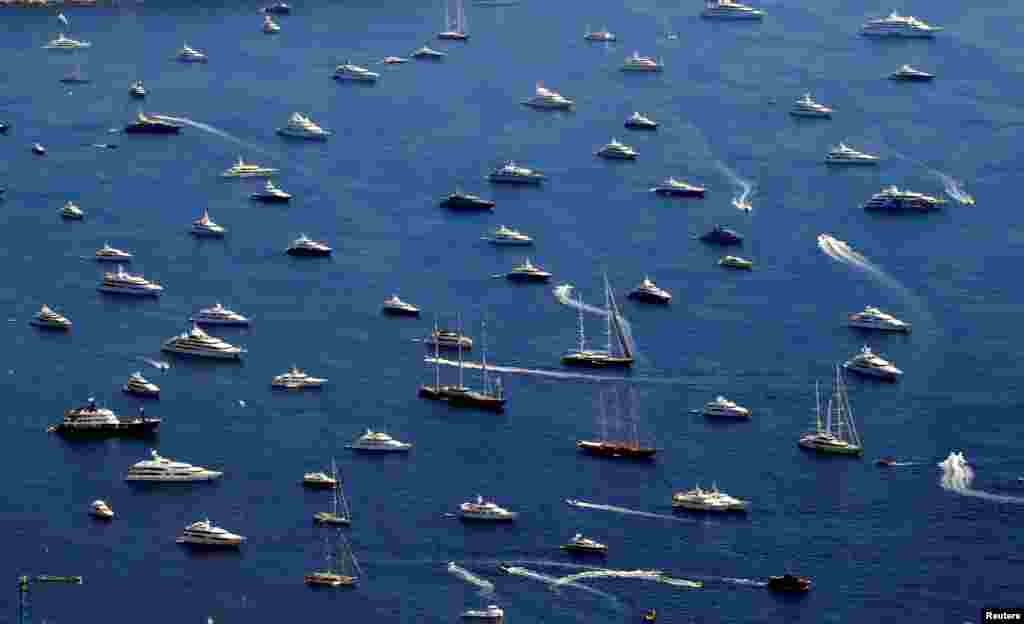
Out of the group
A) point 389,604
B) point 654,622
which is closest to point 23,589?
point 389,604

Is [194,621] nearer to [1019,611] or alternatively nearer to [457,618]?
[457,618]

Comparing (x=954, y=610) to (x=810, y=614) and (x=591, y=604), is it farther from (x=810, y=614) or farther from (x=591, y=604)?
(x=591, y=604)

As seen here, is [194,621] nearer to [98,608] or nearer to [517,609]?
[98,608]

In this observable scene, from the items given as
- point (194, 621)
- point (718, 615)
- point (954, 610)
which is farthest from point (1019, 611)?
point (194, 621)

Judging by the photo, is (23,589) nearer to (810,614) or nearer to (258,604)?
(258,604)

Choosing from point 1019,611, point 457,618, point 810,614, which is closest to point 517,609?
point 457,618

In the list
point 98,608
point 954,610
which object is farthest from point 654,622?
point 98,608
